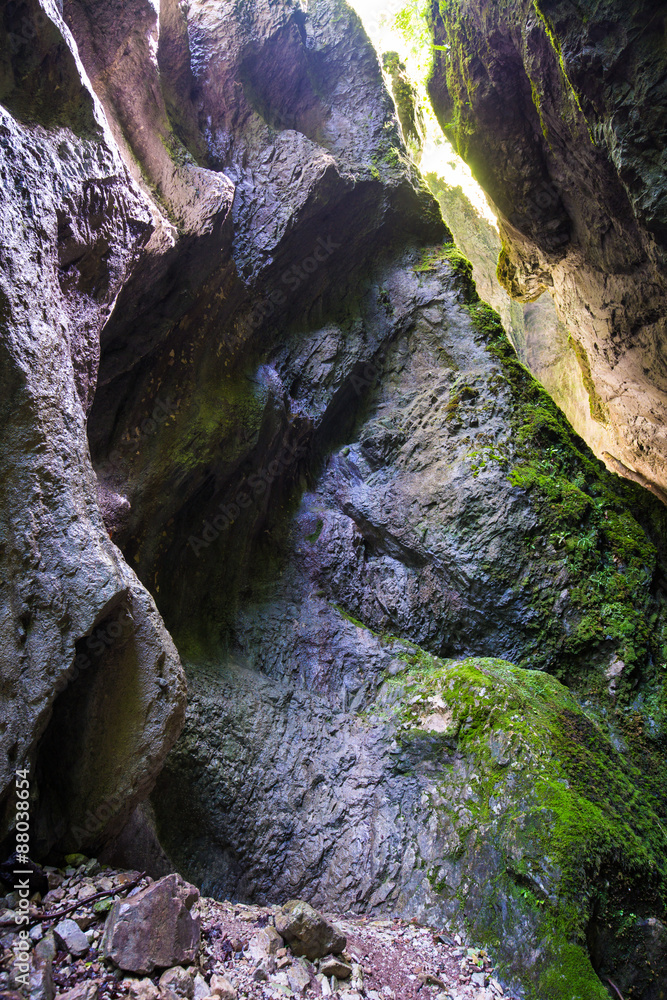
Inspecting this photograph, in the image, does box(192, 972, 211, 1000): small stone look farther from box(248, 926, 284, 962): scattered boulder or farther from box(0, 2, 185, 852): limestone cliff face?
box(0, 2, 185, 852): limestone cliff face

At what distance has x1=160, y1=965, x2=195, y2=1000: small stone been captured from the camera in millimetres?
2449

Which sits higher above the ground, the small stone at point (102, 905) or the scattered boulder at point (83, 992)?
the small stone at point (102, 905)

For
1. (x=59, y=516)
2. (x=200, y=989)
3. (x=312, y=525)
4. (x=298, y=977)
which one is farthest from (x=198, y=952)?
(x=312, y=525)

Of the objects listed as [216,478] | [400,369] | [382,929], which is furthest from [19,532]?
[400,369]

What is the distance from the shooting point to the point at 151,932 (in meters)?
2.59

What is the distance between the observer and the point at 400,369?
291 inches

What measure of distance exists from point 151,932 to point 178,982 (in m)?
0.24

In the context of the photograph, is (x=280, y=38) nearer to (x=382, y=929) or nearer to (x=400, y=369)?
(x=400, y=369)

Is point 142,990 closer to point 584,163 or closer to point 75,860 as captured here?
point 75,860

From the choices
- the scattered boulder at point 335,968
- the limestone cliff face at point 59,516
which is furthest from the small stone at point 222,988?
the limestone cliff face at point 59,516

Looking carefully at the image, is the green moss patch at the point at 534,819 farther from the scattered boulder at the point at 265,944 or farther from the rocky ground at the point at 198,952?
the scattered boulder at the point at 265,944

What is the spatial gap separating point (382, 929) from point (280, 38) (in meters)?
10.1

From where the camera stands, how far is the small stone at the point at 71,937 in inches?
96.9

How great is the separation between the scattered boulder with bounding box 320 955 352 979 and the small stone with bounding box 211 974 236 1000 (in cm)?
60
